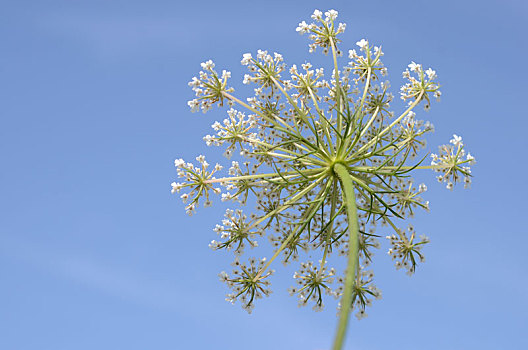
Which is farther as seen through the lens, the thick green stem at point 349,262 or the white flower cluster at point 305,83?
the white flower cluster at point 305,83

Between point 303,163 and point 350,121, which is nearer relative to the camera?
point 350,121

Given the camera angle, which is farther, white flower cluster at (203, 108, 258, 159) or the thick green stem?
white flower cluster at (203, 108, 258, 159)

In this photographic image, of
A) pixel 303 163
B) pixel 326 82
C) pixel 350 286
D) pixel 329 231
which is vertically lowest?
pixel 350 286

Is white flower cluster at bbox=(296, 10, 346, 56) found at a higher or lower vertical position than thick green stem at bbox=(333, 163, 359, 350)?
higher

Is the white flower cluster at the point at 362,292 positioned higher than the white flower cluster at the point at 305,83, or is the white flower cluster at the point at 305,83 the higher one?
the white flower cluster at the point at 305,83

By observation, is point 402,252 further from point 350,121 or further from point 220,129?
point 220,129

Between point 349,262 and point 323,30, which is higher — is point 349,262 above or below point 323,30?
below

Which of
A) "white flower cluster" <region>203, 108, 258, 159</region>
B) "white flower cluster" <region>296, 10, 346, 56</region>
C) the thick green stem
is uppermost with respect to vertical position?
"white flower cluster" <region>296, 10, 346, 56</region>

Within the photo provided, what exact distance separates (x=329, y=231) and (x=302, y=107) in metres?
3.52

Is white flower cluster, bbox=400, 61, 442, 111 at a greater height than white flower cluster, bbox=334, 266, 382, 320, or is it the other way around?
white flower cluster, bbox=400, 61, 442, 111

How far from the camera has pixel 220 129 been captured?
476 inches

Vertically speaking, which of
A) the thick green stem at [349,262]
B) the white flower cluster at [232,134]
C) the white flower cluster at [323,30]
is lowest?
the thick green stem at [349,262]

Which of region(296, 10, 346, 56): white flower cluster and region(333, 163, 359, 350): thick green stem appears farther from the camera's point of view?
region(296, 10, 346, 56): white flower cluster

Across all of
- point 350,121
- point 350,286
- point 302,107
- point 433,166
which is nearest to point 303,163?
point 350,121
